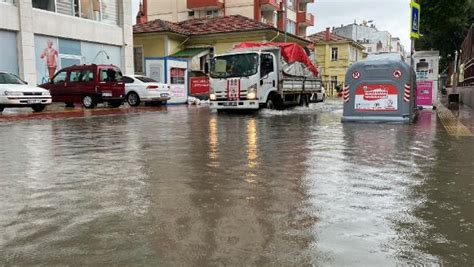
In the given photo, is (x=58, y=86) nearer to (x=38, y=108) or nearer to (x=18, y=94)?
(x=38, y=108)

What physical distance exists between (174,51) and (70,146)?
2783 cm

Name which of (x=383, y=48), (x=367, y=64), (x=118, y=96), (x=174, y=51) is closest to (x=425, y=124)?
(x=367, y=64)

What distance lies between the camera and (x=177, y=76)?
88.8 feet

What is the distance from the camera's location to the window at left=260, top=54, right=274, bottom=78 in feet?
60.8

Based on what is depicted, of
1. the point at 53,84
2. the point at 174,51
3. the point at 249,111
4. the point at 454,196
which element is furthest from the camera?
the point at 174,51

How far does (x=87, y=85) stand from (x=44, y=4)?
637 cm

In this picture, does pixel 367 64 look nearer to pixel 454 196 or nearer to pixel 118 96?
pixel 454 196

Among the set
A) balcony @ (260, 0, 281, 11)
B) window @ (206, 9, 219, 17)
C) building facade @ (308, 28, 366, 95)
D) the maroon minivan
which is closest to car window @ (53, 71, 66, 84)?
the maroon minivan

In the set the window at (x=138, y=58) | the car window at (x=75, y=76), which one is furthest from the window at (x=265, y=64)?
the window at (x=138, y=58)

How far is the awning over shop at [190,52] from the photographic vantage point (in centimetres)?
3488

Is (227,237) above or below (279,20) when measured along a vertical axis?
below

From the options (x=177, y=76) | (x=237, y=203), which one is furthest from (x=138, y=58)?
(x=237, y=203)

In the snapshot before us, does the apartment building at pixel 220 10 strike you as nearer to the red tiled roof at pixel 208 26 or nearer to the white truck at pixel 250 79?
the red tiled roof at pixel 208 26

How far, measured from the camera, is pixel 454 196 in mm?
5066
